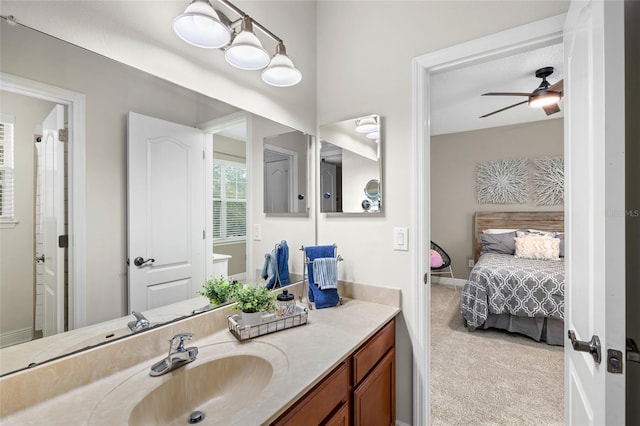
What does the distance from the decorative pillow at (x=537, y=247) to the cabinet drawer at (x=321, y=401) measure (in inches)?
152

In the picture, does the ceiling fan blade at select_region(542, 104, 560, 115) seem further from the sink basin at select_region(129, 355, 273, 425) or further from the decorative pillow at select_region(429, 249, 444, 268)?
the sink basin at select_region(129, 355, 273, 425)

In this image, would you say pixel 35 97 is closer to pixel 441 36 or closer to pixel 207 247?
pixel 207 247

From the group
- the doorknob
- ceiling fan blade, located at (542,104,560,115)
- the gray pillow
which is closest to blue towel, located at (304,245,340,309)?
the doorknob

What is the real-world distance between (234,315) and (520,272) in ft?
9.93

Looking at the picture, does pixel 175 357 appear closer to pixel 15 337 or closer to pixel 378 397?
pixel 15 337

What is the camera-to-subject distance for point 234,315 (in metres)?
1.34

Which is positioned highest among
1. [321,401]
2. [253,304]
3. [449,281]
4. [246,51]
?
[246,51]

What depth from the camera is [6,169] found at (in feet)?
2.59

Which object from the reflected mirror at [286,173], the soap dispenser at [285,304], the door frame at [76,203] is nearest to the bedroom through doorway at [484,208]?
the reflected mirror at [286,173]

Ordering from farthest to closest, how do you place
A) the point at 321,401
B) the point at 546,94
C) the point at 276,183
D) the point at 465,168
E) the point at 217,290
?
the point at 465,168 < the point at 546,94 < the point at 276,183 < the point at 217,290 < the point at 321,401

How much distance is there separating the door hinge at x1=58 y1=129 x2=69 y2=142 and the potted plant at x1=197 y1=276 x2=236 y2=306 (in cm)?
74

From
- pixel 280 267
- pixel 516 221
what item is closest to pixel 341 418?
pixel 280 267

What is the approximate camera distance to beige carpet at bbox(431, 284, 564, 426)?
191 cm

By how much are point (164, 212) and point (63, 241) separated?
0.33m
